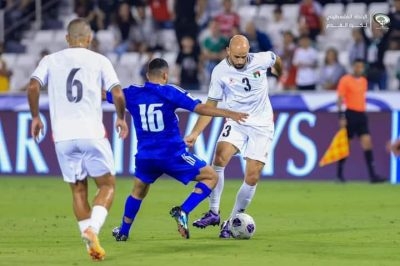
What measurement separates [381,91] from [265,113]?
8439 millimetres

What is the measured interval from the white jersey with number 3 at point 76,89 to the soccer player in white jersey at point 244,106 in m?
2.53

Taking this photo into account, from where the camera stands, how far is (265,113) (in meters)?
14.0

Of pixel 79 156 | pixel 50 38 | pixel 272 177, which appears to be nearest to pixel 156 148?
pixel 79 156

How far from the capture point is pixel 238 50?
13289 millimetres

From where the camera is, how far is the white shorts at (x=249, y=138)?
1360 centimetres

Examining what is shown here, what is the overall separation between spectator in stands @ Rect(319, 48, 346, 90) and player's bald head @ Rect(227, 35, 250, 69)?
9869 millimetres

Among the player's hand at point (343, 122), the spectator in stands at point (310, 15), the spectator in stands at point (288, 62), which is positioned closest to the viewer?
the player's hand at point (343, 122)

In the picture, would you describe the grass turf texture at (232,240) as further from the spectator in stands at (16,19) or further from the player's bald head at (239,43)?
the spectator in stands at (16,19)

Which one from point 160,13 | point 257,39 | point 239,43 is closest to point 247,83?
point 239,43

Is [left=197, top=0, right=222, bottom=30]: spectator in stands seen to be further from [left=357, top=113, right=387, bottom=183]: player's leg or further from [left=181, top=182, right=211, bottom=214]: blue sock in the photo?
[left=181, top=182, right=211, bottom=214]: blue sock

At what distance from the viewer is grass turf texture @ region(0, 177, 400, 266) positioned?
11078 mm

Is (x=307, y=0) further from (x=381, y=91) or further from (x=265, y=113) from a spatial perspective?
(x=265, y=113)

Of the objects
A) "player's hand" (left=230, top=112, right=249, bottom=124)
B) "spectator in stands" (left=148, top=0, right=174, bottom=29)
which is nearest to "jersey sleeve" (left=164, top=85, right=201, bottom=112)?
"player's hand" (left=230, top=112, right=249, bottom=124)

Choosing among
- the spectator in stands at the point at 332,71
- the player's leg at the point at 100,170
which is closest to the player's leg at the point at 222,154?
the player's leg at the point at 100,170
